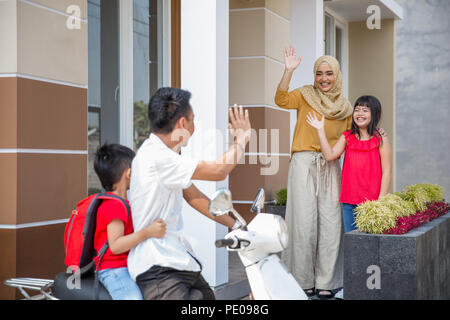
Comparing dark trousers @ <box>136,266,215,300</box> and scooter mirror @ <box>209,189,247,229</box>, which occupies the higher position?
scooter mirror @ <box>209,189,247,229</box>

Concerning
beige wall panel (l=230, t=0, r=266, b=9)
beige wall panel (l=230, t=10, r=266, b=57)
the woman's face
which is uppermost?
beige wall panel (l=230, t=0, r=266, b=9)

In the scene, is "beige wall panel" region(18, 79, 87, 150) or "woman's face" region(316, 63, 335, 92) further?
"woman's face" region(316, 63, 335, 92)

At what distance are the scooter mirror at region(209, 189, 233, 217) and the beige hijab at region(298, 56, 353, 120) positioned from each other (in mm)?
2245

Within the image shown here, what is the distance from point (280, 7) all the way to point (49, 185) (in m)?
3.91

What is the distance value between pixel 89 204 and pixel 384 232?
196cm

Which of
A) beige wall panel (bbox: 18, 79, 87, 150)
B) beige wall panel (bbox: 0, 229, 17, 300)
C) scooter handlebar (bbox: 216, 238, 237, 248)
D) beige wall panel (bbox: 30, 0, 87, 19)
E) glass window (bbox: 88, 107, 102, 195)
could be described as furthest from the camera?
glass window (bbox: 88, 107, 102, 195)

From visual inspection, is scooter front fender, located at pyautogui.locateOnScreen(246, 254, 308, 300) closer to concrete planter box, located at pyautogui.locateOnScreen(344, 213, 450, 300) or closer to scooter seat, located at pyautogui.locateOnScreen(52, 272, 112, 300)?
scooter seat, located at pyautogui.locateOnScreen(52, 272, 112, 300)

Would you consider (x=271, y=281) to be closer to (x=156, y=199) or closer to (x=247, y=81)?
(x=156, y=199)

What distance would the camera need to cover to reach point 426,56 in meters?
12.7

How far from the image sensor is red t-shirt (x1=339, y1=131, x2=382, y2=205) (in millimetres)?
4258

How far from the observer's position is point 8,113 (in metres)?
3.63

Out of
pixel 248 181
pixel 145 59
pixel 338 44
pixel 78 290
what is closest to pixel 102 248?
pixel 78 290

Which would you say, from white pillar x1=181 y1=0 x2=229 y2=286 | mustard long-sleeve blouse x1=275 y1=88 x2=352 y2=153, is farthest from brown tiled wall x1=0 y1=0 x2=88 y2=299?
mustard long-sleeve blouse x1=275 y1=88 x2=352 y2=153
